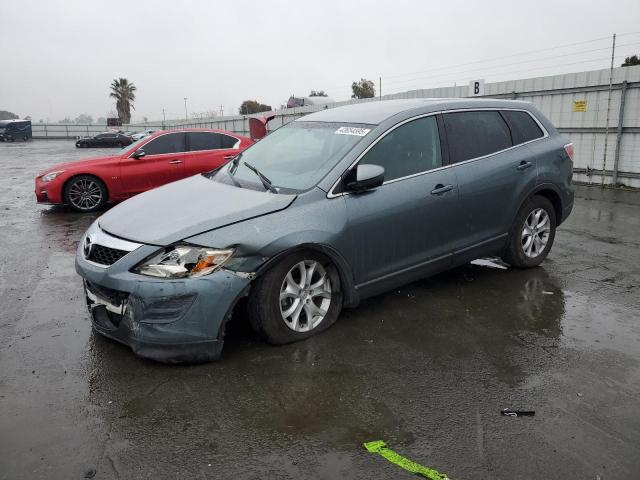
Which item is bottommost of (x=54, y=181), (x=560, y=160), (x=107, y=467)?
(x=107, y=467)

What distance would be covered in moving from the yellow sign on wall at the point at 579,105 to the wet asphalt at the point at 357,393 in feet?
26.1

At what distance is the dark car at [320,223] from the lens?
11.5ft

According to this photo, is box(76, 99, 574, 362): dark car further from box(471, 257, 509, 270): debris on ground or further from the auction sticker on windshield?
box(471, 257, 509, 270): debris on ground

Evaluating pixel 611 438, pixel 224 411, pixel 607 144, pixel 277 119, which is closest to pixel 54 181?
pixel 224 411

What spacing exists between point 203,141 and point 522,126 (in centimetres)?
658

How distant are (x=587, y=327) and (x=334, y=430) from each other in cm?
247

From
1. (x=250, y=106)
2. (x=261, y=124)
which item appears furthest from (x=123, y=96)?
(x=261, y=124)

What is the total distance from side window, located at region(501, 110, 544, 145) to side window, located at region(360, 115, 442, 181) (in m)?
1.11

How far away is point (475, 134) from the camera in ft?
16.6

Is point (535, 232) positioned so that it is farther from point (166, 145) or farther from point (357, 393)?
point (166, 145)

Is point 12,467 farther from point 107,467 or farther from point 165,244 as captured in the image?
point 165,244

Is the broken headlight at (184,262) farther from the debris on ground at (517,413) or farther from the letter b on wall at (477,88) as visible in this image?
the letter b on wall at (477,88)

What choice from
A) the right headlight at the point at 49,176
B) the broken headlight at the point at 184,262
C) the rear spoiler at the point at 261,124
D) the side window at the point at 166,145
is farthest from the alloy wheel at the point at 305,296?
the rear spoiler at the point at 261,124

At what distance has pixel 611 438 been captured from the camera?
9.30ft
